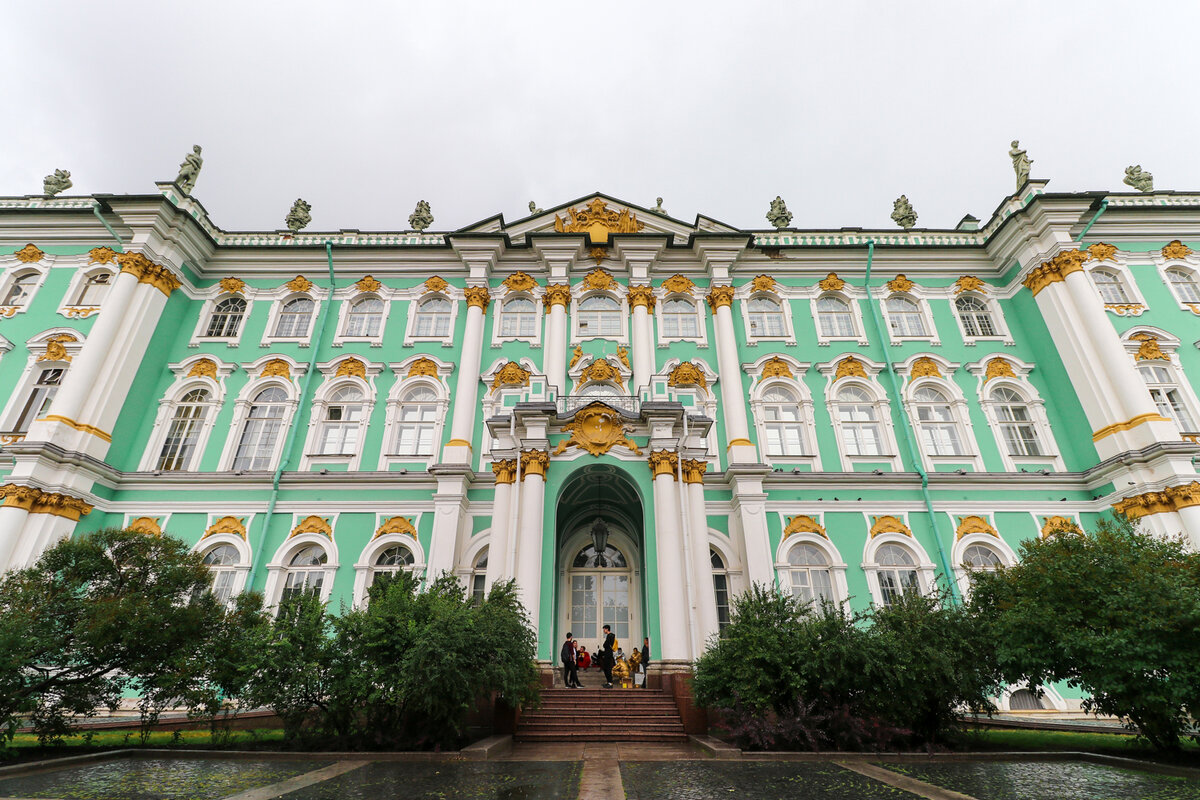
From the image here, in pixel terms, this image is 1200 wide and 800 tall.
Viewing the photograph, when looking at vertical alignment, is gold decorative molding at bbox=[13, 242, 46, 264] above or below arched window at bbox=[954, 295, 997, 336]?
above

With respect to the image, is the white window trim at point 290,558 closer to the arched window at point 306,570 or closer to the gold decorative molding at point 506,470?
the arched window at point 306,570

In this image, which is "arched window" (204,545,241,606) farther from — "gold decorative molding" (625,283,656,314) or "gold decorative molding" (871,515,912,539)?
"gold decorative molding" (871,515,912,539)

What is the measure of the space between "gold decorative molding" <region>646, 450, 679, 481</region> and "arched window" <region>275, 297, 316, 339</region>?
14.5 m

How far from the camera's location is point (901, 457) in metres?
19.3

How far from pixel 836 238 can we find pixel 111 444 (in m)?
26.3

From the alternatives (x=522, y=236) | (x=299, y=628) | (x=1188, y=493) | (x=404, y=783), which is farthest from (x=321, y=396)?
(x=1188, y=493)

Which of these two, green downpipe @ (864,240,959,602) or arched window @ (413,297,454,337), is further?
arched window @ (413,297,454,337)

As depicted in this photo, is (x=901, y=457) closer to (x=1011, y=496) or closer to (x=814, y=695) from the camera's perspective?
(x=1011, y=496)

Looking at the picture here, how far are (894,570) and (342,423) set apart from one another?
1825 cm

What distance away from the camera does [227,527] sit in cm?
1812

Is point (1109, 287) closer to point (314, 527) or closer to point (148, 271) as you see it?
point (314, 527)

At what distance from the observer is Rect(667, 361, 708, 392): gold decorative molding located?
67.2 ft

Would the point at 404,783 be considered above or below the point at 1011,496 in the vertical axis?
below

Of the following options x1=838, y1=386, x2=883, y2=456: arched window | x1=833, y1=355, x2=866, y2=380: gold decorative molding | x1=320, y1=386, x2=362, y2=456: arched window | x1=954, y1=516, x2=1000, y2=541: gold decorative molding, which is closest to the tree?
x1=954, y1=516, x2=1000, y2=541: gold decorative molding
